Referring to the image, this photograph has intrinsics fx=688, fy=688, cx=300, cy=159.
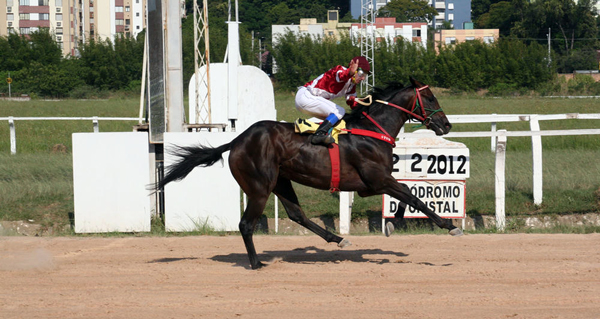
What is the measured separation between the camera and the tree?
8931 cm

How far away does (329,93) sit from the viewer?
22.2ft

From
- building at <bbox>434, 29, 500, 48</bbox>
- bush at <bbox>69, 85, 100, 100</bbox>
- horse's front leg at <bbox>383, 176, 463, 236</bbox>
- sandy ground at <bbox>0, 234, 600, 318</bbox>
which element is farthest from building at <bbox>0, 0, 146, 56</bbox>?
horse's front leg at <bbox>383, 176, 463, 236</bbox>

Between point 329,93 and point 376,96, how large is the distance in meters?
0.53

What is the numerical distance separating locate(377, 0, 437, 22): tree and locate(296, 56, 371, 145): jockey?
276 ft

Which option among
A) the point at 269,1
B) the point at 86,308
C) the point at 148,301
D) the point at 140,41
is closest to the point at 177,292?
the point at 148,301

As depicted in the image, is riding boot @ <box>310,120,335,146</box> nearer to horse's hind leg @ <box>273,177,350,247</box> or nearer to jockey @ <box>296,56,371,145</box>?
Result: jockey @ <box>296,56,371,145</box>

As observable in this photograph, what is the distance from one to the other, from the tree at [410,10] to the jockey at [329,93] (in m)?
84.3

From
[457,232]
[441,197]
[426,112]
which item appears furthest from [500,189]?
[457,232]

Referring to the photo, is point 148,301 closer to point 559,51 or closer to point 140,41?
point 140,41

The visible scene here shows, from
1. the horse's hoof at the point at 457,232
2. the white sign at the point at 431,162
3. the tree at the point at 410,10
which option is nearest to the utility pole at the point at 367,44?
the white sign at the point at 431,162

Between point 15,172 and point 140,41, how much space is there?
1594 inches

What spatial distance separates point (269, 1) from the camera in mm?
89812

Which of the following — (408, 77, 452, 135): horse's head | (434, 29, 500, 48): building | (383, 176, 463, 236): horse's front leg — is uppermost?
(434, 29, 500, 48): building

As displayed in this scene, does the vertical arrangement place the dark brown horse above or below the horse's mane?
below
